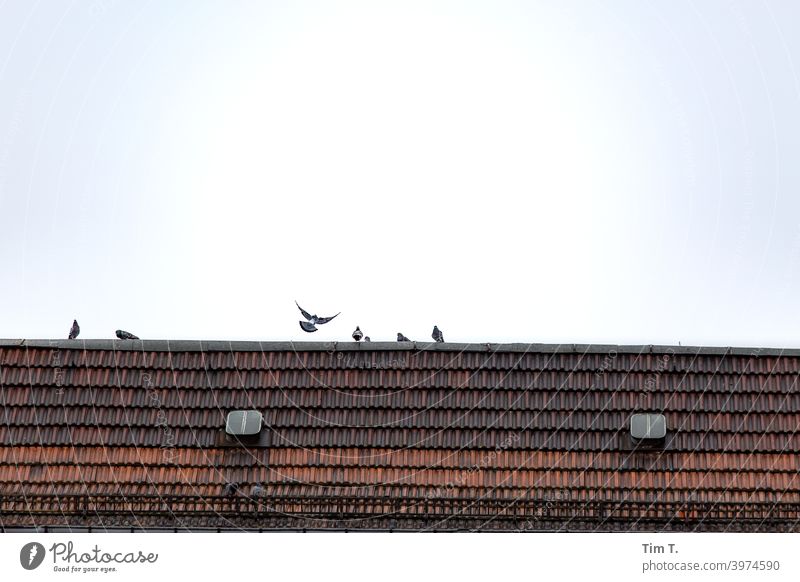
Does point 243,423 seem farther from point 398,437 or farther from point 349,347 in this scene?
point 398,437

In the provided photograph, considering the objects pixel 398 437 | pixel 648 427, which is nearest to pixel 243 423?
pixel 398 437

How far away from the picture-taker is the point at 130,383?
22172mm

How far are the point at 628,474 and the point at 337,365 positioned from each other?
4.60 m

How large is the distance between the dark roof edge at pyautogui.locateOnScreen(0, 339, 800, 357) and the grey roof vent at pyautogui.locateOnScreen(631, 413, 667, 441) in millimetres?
1235

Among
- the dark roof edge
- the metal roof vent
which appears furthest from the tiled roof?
the metal roof vent

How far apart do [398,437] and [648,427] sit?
11.8 feet

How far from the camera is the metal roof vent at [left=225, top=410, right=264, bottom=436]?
21.5 m

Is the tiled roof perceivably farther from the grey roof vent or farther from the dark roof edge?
the grey roof vent

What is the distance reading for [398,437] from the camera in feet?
70.8

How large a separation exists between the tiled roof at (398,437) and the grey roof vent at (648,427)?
26cm

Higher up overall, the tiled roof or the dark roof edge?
the dark roof edge

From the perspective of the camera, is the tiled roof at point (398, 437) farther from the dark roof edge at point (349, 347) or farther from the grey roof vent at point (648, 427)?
the grey roof vent at point (648, 427)
